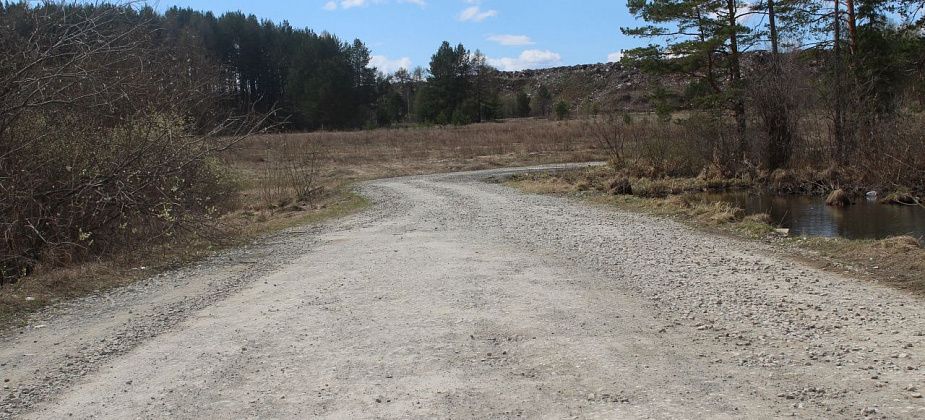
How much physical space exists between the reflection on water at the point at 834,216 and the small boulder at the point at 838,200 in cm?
24

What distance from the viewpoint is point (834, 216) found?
17.9 m

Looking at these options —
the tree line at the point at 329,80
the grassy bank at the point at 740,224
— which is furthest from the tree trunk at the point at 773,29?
the tree line at the point at 329,80

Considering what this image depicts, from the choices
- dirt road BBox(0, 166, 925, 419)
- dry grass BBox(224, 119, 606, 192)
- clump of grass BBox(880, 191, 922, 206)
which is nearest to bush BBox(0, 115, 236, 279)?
dirt road BBox(0, 166, 925, 419)

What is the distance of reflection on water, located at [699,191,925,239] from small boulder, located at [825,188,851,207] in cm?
24

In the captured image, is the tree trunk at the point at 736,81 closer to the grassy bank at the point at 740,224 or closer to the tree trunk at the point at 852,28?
the grassy bank at the point at 740,224

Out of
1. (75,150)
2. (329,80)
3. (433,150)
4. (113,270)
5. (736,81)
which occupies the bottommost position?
(113,270)

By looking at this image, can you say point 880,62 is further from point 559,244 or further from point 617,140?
point 559,244

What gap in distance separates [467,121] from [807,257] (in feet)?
202

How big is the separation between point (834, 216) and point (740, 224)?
6.58 m

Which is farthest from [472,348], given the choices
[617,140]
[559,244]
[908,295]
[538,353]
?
[617,140]

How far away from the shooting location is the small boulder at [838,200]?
1992cm

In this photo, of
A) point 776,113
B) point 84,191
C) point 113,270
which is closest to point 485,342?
point 113,270

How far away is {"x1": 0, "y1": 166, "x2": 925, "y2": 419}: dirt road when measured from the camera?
184 inches

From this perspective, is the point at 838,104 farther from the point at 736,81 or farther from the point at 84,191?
the point at 84,191
